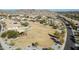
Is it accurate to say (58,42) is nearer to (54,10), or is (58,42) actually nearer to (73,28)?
(73,28)

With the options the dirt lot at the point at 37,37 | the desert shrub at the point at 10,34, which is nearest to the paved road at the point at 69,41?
the dirt lot at the point at 37,37

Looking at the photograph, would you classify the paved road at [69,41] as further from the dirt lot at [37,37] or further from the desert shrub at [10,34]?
the desert shrub at [10,34]

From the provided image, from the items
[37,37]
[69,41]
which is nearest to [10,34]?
[37,37]

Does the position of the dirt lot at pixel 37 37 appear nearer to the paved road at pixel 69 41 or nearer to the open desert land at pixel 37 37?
the open desert land at pixel 37 37

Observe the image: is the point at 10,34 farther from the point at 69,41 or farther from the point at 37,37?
the point at 69,41

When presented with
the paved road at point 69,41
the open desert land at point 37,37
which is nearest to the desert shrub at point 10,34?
the open desert land at point 37,37

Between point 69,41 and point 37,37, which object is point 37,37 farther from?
point 69,41

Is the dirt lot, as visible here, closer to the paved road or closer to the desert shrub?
the desert shrub

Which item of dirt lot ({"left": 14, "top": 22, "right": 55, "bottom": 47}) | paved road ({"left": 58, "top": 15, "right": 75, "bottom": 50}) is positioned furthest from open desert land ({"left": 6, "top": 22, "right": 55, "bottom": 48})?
paved road ({"left": 58, "top": 15, "right": 75, "bottom": 50})
